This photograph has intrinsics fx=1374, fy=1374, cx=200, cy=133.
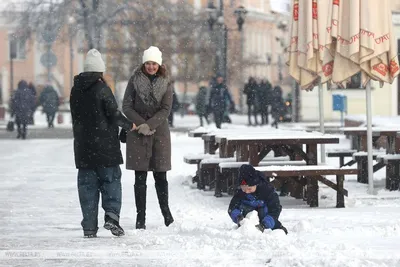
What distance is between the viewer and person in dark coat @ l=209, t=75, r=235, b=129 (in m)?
39.3

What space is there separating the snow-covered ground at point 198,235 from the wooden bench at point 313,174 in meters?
0.17

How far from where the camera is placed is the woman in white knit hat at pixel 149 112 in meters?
12.4

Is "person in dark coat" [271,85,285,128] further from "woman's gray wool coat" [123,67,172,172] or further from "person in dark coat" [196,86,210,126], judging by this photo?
"woman's gray wool coat" [123,67,172,172]

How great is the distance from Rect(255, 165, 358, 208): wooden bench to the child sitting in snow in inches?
122

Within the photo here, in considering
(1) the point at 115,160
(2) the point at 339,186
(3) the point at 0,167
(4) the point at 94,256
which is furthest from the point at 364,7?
(3) the point at 0,167

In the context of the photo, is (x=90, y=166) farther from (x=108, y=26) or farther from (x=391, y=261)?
(x=108, y=26)

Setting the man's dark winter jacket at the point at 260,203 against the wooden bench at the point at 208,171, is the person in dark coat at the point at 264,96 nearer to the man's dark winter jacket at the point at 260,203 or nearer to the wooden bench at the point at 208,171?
the wooden bench at the point at 208,171

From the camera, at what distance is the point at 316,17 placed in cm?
1666

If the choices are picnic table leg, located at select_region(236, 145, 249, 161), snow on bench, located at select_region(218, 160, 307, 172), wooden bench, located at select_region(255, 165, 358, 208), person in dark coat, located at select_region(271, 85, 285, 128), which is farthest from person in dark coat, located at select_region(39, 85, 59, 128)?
wooden bench, located at select_region(255, 165, 358, 208)

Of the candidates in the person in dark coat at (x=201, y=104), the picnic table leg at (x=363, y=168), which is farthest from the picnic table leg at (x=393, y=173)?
the person in dark coat at (x=201, y=104)

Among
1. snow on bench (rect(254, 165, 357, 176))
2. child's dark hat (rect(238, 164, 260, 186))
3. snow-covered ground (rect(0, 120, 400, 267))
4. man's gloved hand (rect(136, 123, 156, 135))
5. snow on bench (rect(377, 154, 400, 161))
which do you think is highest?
man's gloved hand (rect(136, 123, 156, 135))

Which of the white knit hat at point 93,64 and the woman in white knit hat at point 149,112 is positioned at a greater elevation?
the white knit hat at point 93,64

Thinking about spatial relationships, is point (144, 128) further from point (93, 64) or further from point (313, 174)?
point (313, 174)

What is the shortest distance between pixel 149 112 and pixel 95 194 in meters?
0.96
